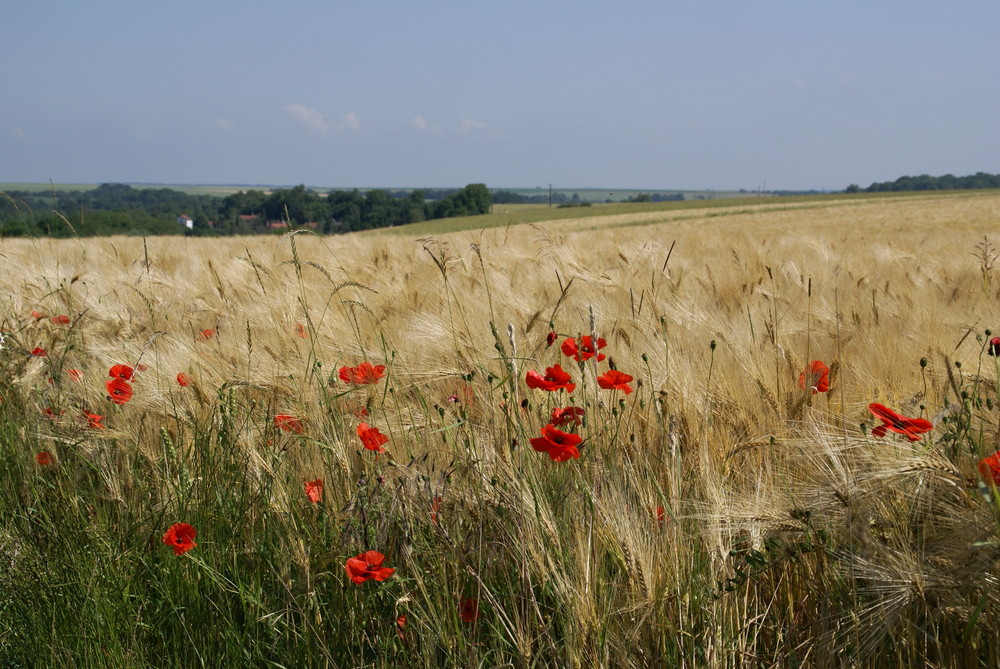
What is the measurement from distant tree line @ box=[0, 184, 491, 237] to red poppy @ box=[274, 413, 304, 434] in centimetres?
73

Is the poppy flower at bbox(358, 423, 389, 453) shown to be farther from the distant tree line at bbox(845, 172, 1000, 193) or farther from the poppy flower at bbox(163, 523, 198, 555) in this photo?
the distant tree line at bbox(845, 172, 1000, 193)

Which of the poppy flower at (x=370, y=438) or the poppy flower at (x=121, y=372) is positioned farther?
the poppy flower at (x=121, y=372)

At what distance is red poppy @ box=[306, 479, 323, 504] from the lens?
1.42 meters

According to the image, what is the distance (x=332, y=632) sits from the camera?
125 centimetres

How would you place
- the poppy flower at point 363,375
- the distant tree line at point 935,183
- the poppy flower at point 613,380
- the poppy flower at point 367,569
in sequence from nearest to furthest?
the poppy flower at point 367,569 → the poppy flower at point 613,380 → the poppy flower at point 363,375 → the distant tree line at point 935,183

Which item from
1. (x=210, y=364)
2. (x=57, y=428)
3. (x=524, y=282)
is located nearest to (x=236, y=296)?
(x=524, y=282)

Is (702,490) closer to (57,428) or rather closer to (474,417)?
(474,417)

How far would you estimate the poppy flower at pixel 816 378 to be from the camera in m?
1.71

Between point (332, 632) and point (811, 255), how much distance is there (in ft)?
16.1

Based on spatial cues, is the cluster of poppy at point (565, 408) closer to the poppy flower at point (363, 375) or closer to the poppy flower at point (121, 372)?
the poppy flower at point (363, 375)

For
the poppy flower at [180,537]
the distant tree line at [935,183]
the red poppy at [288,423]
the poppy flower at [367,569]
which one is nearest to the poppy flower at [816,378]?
the poppy flower at [367,569]

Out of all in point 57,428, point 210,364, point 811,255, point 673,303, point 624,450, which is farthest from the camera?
point 811,255

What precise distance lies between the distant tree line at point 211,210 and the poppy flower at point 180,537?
3.79 ft

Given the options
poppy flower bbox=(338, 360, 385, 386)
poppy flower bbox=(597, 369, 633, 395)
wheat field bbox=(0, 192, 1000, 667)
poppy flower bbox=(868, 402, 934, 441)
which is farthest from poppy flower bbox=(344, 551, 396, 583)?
poppy flower bbox=(868, 402, 934, 441)
